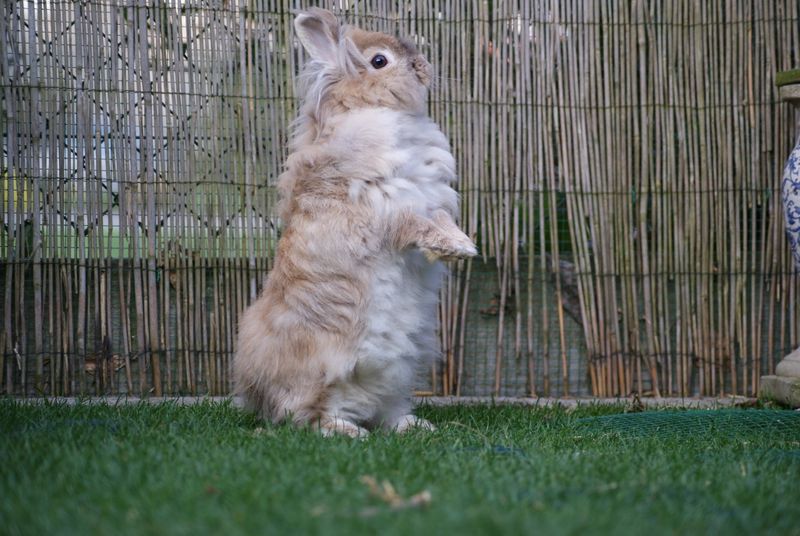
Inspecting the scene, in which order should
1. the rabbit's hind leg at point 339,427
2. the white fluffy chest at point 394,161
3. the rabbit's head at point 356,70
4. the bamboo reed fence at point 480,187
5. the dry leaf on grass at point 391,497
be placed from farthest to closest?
the bamboo reed fence at point 480,187 → the rabbit's head at point 356,70 → the white fluffy chest at point 394,161 → the rabbit's hind leg at point 339,427 → the dry leaf on grass at point 391,497

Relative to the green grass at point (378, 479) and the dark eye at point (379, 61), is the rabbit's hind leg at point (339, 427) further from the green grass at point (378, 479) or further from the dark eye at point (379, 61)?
the dark eye at point (379, 61)

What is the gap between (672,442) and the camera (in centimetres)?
325

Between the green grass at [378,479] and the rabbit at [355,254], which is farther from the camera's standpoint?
the rabbit at [355,254]

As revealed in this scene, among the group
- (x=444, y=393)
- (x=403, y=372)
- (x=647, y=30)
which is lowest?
(x=444, y=393)

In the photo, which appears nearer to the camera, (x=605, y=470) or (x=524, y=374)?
(x=605, y=470)

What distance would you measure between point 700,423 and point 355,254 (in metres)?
1.63

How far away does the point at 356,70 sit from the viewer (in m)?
3.73

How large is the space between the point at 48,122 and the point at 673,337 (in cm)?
352

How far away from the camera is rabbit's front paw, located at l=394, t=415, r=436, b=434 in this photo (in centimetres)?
353

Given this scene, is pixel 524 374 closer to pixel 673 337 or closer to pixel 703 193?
pixel 673 337

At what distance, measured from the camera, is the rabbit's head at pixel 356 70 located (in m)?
3.72

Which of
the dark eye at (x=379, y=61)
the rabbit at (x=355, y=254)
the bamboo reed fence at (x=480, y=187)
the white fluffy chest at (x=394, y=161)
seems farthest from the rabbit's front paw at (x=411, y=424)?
the dark eye at (x=379, y=61)

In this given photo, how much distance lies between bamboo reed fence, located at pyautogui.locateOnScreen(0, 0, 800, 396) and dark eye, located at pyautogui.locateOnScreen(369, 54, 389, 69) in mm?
1133

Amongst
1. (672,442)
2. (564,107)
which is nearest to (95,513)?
(672,442)
